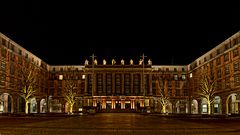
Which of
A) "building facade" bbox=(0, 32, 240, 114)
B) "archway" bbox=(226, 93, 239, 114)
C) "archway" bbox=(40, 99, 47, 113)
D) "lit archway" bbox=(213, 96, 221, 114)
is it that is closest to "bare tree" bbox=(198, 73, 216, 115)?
"archway" bbox=(226, 93, 239, 114)

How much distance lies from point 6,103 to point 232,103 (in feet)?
214

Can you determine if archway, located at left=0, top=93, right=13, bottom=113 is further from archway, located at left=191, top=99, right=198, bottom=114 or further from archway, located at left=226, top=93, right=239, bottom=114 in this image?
archway, located at left=191, top=99, right=198, bottom=114

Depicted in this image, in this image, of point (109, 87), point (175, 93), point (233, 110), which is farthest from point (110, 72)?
point (233, 110)

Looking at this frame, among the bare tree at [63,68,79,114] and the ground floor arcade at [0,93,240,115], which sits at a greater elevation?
the bare tree at [63,68,79,114]

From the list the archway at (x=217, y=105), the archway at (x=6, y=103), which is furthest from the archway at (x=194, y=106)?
the archway at (x=6, y=103)

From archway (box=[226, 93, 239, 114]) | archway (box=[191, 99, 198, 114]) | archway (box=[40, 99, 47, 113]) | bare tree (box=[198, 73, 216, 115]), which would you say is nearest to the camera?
bare tree (box=[198, 73, 216, 115])

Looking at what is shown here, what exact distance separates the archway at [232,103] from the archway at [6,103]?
6351 cm

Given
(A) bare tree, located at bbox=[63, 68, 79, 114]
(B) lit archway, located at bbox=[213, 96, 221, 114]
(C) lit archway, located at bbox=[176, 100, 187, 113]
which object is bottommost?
(C) lit archway, located at bbox=[176, 100, 187, 113]

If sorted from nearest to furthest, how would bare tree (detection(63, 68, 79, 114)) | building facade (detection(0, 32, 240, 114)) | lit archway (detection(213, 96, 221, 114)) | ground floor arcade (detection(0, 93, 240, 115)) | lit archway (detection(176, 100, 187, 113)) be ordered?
1. ground floor arcade (detection(0, 93, 240, 115))
2. bare tree (detection(63, 68, 79, 114))
3. lit archway (detection(213, 96, 221, 114))
4. building facade (detection(0, 32, 240, 114))
5. lit archway (detection(176, 100, 187, 113))

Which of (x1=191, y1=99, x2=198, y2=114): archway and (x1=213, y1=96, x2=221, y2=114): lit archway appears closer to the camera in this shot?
(x1=213, y1=96, x2=221, y2=114): lit archway

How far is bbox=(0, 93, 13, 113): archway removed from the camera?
8862cm

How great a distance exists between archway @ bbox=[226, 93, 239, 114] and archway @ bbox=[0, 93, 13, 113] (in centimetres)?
6351

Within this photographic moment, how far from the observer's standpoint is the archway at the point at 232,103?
3438 inches

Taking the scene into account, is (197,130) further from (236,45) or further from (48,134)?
(236,45)
